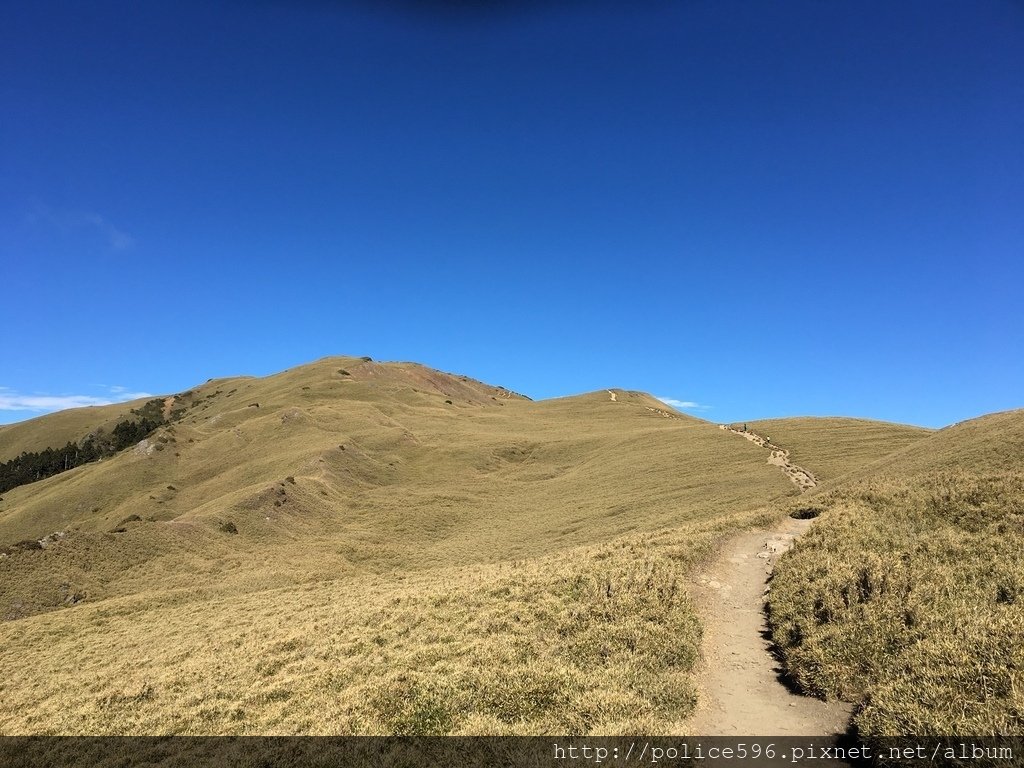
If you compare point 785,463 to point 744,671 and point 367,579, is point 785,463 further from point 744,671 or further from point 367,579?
point 744,671

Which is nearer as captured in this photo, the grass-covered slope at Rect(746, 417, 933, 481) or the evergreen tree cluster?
the grass-covered slope at Rect(746, 417, 933, 481)

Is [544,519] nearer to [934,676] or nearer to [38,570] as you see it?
[38,570]

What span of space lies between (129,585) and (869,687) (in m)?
41.5

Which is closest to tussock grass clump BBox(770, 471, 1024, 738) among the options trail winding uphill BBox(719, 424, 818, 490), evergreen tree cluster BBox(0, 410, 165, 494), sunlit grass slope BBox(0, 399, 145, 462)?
trail winding uphill BBox(719, 424, 818, 490)

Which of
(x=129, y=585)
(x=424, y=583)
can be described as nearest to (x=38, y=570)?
(x=129, y=585)

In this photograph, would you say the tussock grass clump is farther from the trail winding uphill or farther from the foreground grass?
the trail winding uphill

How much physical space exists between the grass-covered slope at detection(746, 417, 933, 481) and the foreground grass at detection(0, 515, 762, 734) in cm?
2902

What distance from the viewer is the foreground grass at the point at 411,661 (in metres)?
11.1

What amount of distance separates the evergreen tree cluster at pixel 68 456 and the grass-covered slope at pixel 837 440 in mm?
125196

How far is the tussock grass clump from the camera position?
8.65 m

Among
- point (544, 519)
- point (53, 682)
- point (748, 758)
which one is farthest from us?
point (544, 519)

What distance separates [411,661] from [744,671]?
882 centimetres

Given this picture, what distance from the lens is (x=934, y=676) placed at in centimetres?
925

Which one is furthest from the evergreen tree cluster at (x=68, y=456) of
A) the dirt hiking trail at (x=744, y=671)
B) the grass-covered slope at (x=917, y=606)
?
the grass-covered slope at (x=917, y=606)
